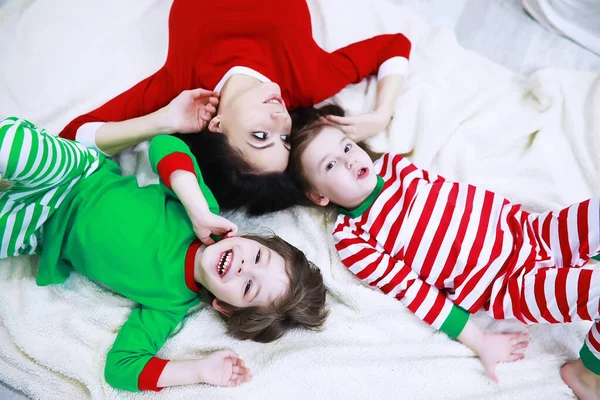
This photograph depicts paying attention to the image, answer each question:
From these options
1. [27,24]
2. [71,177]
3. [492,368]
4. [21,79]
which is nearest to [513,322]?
[492,368]

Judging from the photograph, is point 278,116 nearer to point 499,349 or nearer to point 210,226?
point 210,226

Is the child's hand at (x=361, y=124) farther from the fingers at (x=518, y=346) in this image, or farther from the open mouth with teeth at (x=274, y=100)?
the fingers at (x=518, y=346)

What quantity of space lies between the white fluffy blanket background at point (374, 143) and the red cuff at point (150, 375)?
4 centimetres

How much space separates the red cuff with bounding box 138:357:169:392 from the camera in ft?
3.17

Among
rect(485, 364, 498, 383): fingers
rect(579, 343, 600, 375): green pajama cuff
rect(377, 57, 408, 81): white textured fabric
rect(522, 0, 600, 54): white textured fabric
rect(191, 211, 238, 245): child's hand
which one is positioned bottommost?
rect(485, 364, 498, 383): fingers

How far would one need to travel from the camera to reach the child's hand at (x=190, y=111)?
116cm

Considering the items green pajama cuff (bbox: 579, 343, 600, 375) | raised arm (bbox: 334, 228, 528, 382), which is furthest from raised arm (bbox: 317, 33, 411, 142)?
green pajama cuff (bbox: 579, 343, 600, 375)

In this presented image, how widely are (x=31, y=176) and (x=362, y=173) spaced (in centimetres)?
70

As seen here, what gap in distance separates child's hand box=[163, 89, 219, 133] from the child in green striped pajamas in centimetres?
8

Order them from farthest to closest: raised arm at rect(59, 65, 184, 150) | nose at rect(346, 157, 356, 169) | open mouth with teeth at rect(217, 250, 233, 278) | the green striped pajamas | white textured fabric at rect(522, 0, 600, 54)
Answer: white textured fabric at rect(522, 0, 600, 54) → raised arm at rect(59, 65, 184, 150) → nose at rect(346, 157, 356, 169) → open mouth with teeth at rect(217, 250, 233, 278) → the green striped pajamas

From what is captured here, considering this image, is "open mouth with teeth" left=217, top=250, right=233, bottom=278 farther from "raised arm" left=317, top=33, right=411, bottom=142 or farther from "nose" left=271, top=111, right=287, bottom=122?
"raised arm" left=317, top=33, right=411, bottom=142

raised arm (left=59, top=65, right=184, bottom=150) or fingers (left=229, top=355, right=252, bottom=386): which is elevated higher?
raised arm (left=59, top=65, right=184, bottom=150)

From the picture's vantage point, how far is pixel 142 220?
1.08m

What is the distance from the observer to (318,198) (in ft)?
3.85
